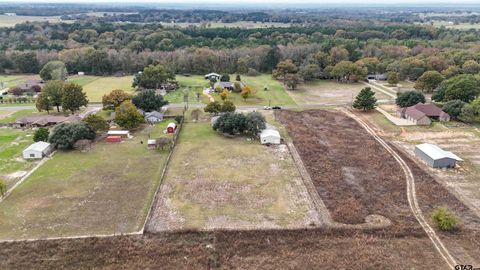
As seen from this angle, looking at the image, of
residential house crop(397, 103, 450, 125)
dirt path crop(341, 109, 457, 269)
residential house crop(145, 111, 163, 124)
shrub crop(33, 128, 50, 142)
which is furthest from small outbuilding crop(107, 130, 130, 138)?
residential house crop(397, 103, 450, 125)

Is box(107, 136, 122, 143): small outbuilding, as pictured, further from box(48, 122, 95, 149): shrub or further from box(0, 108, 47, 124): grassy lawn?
box(0, 108, 47, 124): grassy lawn

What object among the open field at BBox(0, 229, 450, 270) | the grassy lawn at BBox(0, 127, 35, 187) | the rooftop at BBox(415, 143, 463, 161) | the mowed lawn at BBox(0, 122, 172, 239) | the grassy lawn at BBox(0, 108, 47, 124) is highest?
the rooftop at BBox(415, 143, 463, 161)

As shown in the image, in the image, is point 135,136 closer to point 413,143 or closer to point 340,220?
point 340,220

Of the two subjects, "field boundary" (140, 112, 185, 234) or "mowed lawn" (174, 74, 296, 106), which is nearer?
"field boundary" (140, 112, 185, 234)

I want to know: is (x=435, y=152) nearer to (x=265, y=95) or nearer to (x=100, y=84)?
(x=265, y=95)

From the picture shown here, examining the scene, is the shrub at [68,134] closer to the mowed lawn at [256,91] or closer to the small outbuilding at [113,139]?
the small outbuilding at [113,139]

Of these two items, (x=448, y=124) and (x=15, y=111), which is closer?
(x=448, y=124)

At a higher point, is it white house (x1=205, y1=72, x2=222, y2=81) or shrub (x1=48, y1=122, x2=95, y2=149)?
shrub (x1=48, y1=122, x2=95, y2=149)

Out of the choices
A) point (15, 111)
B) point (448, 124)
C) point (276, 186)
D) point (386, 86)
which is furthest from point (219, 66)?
point (276, 186)
